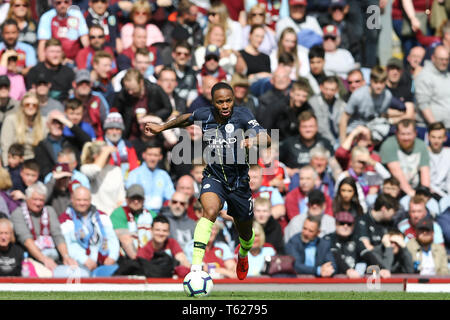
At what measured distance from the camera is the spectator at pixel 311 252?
47.8ft

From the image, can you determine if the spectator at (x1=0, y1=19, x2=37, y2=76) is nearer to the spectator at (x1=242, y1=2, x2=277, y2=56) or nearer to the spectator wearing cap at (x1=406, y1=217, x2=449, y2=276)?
the spectator at (x1=242, y1=2, x2=277, y2=56)

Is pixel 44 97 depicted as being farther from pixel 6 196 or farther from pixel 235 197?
pixel 235 197

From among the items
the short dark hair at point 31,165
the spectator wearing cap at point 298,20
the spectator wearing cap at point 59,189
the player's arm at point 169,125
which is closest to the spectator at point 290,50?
the spectator wearing cap at point 298,20

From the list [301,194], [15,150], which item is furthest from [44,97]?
[301,194]

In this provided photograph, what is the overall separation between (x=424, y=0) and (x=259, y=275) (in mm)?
6955

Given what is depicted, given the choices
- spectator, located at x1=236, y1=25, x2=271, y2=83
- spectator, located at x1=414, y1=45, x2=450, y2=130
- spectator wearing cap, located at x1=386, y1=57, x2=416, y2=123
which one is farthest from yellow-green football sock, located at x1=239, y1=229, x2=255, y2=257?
spectator, located at x1=414, y1=45, x2=450, y2=130

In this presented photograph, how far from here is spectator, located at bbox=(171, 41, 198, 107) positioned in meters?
17.0

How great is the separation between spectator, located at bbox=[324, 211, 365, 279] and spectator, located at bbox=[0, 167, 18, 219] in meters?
4.39

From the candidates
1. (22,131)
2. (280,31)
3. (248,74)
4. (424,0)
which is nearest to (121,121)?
(22,131)

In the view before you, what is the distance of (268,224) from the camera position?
1523 cm

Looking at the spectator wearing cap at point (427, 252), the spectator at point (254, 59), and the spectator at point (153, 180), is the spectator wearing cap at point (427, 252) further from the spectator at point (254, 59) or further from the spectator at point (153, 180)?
the spectator at point (254, 59)

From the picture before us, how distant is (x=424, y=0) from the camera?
62.7ft

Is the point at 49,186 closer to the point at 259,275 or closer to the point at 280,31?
the point at 259,275

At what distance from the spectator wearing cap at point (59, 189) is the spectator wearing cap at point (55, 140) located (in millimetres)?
447
